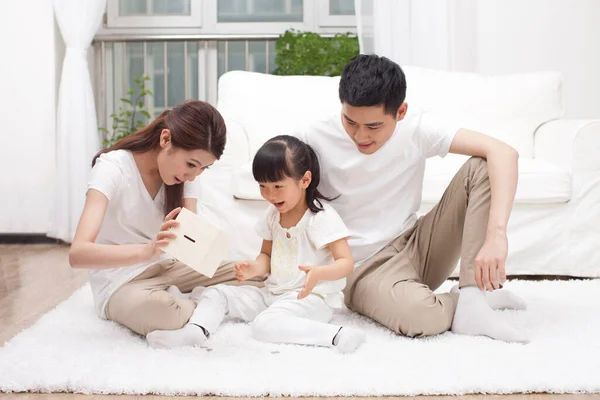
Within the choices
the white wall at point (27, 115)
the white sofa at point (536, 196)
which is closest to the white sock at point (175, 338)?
the white sofa at point (536, 196)

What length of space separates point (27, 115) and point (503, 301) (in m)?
2.35

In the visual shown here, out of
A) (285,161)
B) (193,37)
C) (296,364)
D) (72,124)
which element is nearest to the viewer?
(296,364)

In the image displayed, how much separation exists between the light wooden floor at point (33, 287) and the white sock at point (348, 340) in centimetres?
24

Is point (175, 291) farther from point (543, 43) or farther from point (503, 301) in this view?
point (543, 43)

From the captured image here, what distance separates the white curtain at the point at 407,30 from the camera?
129 inches

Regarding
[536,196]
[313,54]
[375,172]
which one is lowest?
[536,196]

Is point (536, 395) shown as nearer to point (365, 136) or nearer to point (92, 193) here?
point (365, 136)

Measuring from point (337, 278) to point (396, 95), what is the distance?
1.37 ft

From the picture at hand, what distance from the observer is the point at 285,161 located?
1575mm

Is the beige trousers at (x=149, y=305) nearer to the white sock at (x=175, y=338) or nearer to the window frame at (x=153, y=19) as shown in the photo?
the white sock at (x=175, y=338)

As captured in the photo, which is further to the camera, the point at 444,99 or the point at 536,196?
the point at 444,99

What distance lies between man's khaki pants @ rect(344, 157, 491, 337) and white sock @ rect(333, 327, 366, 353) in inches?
5.7

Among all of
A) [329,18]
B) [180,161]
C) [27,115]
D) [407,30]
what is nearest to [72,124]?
[27,115]

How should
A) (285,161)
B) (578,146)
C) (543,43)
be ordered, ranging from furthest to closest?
(543,43)
(578,146)
(285,161)
